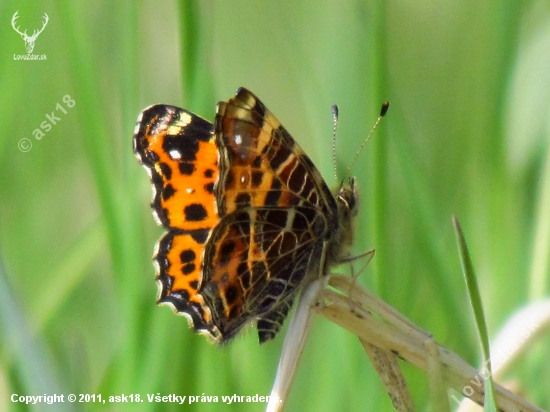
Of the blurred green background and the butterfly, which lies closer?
the butterfly

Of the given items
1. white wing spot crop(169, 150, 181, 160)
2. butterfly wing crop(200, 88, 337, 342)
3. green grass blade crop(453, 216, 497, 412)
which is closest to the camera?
green grass blade crop(453, 216, 497, 412)

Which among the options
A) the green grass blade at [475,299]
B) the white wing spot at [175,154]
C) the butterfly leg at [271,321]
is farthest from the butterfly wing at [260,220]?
the green grass blade at [475,299]

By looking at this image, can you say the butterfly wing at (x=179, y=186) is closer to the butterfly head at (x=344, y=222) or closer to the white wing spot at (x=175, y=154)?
the white wing spot at (x=175, y=154)

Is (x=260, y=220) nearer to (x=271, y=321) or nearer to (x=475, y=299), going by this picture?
(x=271, y=321)

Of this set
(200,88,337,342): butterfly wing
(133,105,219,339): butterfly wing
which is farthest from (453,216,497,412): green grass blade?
(133,105,219,339): butterfly wing

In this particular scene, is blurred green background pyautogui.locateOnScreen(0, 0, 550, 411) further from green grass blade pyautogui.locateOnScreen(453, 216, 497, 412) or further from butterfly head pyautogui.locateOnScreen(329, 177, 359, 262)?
green grass blade pyautogui.locateOnScreen(453, 216, 497, 412)

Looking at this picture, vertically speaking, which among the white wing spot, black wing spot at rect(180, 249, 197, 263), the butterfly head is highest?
the white wing spot

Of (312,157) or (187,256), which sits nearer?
(187,256)

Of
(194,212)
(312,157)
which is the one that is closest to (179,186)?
(194,212)

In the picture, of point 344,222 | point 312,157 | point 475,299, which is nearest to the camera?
point 475,299

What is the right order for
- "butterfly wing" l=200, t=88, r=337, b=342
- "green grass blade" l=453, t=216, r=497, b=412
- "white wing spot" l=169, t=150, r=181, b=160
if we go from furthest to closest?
"white wing spot" l=169, t=150, r=181, b=160
"butterfly wing" l=200, t=88, r=337, b=342
"green grass blade" l=453, t=216, r=497, b=412
